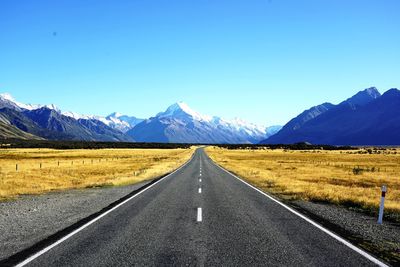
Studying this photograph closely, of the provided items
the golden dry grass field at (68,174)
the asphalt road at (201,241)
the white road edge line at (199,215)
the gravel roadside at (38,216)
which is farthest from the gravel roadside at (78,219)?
the golden dry grass field at (68,174)

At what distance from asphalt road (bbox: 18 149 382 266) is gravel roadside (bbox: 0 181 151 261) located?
100 cm

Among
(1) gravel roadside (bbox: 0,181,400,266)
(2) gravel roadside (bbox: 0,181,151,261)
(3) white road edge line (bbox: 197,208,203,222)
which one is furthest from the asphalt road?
(2) gravel roadside (bbox: 0,181,151,261)

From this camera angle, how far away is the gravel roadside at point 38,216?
9.95 metres

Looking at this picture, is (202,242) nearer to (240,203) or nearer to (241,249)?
(241,249)

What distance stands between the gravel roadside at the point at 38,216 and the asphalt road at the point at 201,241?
3.29 ft

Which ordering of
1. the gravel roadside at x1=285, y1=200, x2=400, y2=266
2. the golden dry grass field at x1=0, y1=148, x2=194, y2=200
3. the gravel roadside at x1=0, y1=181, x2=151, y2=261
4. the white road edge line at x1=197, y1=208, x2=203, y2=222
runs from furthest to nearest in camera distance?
the golden dry grass field at x1=0, y1=148, x2=194, y2=200 → the white road edge line at x1=197, y1=208, x2=203, y2=222 → the gravel roadside at x1=0, y1=181, x2=151, y2=261 → the gravel roadside at x1=285, y1=200, x2=400, y2=266

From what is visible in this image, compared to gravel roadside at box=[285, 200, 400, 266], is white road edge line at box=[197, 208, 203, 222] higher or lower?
higher

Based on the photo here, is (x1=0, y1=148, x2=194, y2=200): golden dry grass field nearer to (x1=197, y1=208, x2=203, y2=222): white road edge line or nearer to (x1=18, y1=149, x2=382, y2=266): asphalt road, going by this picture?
(x1=197, y1=208, x2=203, y2=222): white road edge line

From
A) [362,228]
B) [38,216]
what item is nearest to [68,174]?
[38,216]

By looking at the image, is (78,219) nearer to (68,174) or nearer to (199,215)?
(199,215)

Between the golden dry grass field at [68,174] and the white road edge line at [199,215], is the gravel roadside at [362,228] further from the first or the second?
the golden dry grass field at [68,174]

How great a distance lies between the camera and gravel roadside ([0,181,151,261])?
9.95 metres

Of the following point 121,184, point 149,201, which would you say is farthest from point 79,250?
point 121,184

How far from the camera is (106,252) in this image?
8.59 meters
